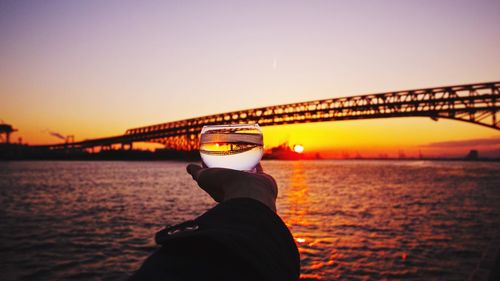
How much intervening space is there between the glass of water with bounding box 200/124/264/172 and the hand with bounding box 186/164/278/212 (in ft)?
0.45

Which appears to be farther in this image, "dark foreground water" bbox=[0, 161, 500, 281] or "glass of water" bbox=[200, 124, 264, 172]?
"dark foreground water" bbox=[0, 161, 500, 281]

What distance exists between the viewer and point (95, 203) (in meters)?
24.1

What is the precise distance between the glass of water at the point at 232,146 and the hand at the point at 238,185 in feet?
0.45

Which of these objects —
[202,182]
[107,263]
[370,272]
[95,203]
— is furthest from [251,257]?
[95,203]

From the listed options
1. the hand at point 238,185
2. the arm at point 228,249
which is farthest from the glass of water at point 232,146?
the arm at point 228,249

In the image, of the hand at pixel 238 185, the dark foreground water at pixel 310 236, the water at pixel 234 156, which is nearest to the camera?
the hand at pixel 238 185

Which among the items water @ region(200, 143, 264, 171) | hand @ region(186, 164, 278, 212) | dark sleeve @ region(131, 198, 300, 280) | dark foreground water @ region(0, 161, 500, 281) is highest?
water @ region(200, 143, 264, 171)

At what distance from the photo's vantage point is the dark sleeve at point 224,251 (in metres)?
0.67

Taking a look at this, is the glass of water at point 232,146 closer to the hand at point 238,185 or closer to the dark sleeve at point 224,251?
the hand at point 238,185

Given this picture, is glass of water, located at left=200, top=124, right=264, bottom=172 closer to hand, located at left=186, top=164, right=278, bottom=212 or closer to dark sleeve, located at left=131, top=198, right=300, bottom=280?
hand, located at left=186, top=164, right=278, bottom=212

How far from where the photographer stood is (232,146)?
175 cm

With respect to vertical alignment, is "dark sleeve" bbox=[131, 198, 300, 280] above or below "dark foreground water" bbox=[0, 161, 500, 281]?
above

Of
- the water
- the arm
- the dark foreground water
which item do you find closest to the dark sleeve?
the arm

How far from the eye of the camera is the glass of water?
1742mm
